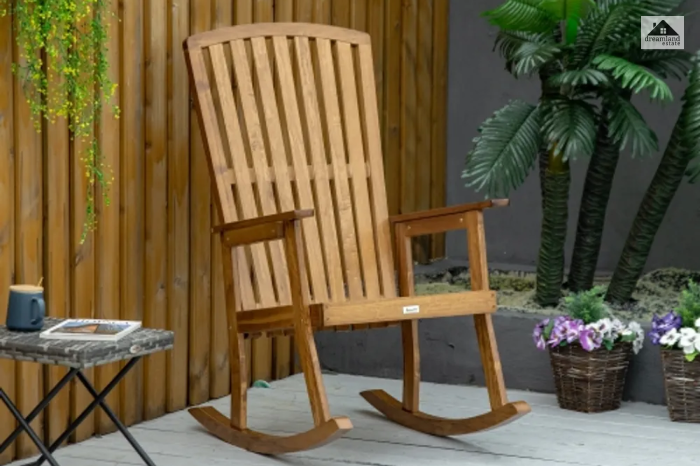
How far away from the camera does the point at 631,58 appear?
4156 mm

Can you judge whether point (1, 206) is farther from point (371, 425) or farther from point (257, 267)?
point (371, 425)

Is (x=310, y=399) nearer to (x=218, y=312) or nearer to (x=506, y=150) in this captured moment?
(x=218, y=312)

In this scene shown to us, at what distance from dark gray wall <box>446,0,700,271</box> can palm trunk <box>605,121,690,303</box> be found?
2.47 feet

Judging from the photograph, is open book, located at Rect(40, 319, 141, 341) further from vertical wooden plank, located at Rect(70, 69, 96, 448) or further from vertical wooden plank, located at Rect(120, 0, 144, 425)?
vertical wooden plank, located at Rect(120, 0, 144, 425)

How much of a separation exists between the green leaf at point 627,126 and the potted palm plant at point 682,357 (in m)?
0.53

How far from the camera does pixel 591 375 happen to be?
3.76 m

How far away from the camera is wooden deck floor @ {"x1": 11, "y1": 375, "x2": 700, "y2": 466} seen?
3148 mm

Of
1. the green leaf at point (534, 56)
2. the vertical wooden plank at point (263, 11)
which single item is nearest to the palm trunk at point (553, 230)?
the green leaf at point (534, 56)

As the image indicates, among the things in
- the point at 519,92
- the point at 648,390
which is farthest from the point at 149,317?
the point at 519,92

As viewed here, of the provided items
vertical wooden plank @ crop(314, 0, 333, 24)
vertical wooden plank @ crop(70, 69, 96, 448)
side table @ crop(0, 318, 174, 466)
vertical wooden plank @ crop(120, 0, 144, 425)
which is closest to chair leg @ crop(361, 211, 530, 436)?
vertical wooden plank @ crop(120, 0, 144, 425)

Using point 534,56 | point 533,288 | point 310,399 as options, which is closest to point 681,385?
point 533,288

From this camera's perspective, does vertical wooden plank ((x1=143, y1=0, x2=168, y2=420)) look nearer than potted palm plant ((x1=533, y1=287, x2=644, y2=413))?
Answer: Yes

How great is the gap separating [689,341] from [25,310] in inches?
→ 80.5

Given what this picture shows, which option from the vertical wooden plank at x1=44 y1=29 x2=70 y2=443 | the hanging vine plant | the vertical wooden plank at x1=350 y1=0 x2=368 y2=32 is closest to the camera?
the hanging vine plant
